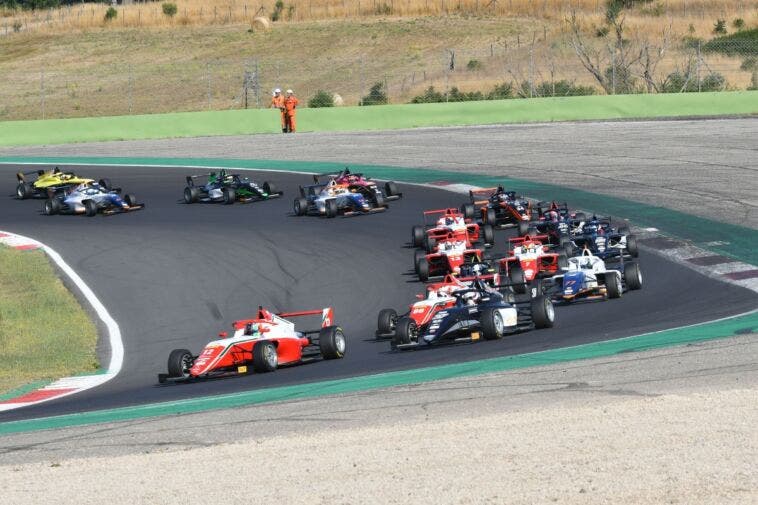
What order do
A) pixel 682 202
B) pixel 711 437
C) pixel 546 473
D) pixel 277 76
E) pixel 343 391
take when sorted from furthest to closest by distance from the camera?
1. pixel 277 76
2. pixel 682 202
3. pixel 343 391
4. pixel 711 437
5. pixel 546 473

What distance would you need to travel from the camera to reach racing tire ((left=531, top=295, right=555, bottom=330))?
63.8ft

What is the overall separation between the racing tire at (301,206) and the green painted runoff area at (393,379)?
640 inches

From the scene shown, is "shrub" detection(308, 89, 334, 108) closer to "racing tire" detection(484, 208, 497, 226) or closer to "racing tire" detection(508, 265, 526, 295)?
"racing tire" detection(484, 208, 497, 226)

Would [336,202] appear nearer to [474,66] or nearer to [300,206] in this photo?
[300,206]

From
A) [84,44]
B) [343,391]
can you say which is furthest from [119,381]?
[84,44]

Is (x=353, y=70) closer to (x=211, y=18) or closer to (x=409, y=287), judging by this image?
(x=211, y=18)

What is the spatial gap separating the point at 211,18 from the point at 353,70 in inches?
911

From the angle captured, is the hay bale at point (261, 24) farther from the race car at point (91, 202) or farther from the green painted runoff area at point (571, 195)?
the race car at point (91, 202)

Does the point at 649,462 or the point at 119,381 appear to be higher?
the point at 649,462

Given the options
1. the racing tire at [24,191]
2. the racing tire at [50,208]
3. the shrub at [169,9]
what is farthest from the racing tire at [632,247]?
the shrub at [169,9]

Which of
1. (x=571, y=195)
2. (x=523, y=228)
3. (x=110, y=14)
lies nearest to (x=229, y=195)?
(x=571, y=195)

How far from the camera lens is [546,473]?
1026 cm

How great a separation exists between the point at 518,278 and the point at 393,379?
23.0 feet

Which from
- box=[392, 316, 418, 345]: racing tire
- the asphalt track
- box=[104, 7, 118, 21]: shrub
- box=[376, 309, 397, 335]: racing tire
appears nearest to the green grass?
the asphalt track
